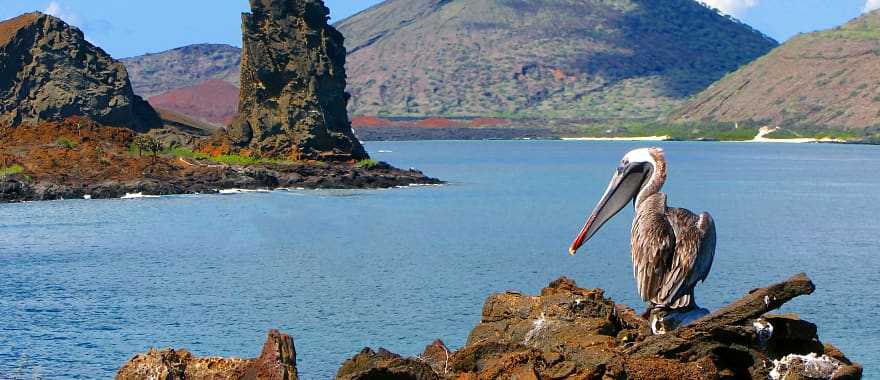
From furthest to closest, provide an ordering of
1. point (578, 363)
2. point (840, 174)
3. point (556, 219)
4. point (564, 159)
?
point (564, 159)
point (840, 174)
point (556, 219)
point (578, 363)

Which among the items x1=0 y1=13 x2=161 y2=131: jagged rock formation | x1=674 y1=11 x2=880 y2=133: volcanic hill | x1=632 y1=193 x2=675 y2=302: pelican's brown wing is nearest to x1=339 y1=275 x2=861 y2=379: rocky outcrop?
x1=632 y1=193 x2=675 y2=302: pelican's brown wing

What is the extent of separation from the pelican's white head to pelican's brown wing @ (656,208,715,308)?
48 cm

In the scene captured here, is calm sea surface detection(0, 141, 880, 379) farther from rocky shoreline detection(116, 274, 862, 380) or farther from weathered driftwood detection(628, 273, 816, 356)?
weathered driftwood detection(628, 273, 816, 356)

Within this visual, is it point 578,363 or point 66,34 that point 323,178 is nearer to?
point 66,34

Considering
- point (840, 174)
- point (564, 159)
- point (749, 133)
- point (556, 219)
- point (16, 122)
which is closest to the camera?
point (556, 219)

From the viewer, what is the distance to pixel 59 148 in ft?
214

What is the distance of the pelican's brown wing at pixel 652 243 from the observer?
1241 cm

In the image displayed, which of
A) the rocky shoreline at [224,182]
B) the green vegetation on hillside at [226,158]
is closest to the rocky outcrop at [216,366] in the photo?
the rocky shoreline at [224,182]

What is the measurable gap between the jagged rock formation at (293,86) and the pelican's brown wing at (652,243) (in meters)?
58.8

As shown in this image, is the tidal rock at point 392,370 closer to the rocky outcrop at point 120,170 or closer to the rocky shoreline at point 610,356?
the rocky shoreline at point 610,356

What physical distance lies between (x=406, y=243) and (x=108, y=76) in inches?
1780

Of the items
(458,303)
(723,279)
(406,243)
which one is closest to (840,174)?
(406,243)

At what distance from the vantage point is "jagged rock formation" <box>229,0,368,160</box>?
71.4 metres

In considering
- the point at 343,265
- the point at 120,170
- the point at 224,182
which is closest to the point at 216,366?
the point at 343,265
